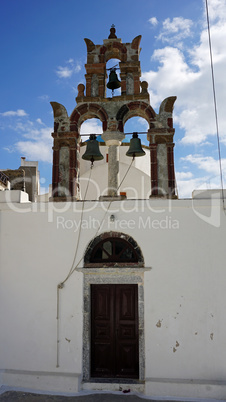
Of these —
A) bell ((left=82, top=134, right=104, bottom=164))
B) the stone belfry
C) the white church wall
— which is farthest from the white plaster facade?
the white church wall

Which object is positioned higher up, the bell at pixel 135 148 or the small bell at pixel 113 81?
the small bell at pixel 113 81

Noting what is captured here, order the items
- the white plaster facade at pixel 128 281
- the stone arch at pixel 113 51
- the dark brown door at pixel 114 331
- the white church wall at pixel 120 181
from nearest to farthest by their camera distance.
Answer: the white plaster facade at pixel 128 281, the dark brown door at pixel 114 331, the stone arch at pixel 113 51, the white church wall at pixel 120 181

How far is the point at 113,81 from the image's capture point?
6.50 metres

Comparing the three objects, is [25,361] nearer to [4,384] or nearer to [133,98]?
[4,384]

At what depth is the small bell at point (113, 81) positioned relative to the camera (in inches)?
256

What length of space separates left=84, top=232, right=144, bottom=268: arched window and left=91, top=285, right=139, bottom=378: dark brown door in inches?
15.9

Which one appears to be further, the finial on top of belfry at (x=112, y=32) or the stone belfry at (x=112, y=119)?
the finial on top of belfry at (x=112, y=32)

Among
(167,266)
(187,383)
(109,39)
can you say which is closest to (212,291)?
(167,266)

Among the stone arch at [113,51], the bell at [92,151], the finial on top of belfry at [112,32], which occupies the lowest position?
the bell at [92,151]

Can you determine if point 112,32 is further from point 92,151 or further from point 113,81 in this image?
point 92,151

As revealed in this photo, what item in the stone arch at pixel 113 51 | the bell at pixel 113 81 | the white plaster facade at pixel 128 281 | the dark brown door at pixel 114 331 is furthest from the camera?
the bell at pixel 113 81

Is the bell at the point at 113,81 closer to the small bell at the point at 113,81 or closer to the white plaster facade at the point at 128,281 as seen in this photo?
the small bell at the point at 113,81

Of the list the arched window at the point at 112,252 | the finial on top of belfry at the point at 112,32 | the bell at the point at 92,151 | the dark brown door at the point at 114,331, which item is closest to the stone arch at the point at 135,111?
the bell at the point at 92,151

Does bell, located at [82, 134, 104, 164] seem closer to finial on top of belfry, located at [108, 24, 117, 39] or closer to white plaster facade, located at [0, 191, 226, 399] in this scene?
white plaster facade, located at [0, 191, 226, 399]
